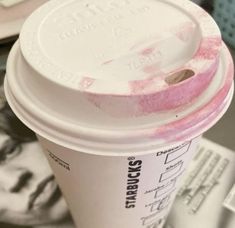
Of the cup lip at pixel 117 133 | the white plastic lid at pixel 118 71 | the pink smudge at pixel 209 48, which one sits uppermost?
the pink smudge at pixel 209 48

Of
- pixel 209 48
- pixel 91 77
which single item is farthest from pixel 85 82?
pixel 209 48

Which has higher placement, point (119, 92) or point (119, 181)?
point (119, 92)

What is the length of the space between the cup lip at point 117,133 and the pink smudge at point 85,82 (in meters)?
0.04

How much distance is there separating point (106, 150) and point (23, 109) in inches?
3.5

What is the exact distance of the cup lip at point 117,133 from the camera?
388 mm

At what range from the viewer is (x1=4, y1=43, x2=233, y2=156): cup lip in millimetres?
388

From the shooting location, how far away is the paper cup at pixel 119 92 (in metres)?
0.39

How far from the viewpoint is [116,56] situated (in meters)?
0.43

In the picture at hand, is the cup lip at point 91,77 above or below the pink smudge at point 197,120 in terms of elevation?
above

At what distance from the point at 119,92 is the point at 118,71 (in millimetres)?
38

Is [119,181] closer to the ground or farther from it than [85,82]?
closer to the ground

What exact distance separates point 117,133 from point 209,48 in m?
0.12

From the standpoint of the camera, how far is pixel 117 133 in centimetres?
39

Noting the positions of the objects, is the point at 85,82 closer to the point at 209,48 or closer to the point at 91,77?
the point at 91,77
